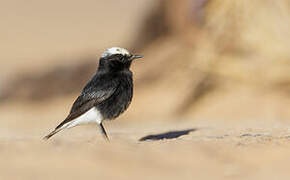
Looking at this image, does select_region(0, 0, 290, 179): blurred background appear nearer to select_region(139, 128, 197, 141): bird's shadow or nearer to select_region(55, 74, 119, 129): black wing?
select_region(139, 128, 197, 141): bird's shadow

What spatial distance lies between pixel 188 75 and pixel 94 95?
6.86 meters

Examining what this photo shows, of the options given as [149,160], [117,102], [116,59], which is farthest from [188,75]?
[149,160]

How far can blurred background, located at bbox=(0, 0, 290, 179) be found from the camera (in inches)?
563

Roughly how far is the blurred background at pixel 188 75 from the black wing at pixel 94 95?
4.57ft

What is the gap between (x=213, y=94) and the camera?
15.5 meters

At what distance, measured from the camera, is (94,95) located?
380 inches

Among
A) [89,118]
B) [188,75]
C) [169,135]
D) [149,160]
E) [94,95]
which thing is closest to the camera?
[149,160]

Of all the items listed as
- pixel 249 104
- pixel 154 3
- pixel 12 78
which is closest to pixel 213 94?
pixel 249 104

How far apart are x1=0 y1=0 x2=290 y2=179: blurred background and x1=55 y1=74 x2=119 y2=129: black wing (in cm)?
139

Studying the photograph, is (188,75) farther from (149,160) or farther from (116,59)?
(149,160)

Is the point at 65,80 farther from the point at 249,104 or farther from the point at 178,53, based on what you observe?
the point at 249,104

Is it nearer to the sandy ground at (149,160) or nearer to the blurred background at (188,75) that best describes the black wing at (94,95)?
the blurred background at (188,75)

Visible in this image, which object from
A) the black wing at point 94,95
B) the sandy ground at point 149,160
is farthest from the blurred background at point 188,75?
the sandy ground at point 149,160

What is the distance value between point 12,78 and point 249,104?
31.7 ft
